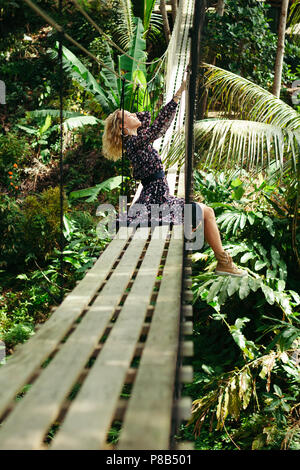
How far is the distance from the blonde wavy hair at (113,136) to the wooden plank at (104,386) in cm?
128

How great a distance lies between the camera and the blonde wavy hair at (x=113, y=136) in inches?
109

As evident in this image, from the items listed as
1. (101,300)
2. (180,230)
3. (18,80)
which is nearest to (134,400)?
(101,300)

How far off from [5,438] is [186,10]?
782 centimetres

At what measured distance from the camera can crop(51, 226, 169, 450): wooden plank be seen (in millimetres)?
905

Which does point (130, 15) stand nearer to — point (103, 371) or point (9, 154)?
point (9, 154)

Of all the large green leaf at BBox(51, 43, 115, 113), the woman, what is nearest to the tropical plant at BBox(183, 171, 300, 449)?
the woman

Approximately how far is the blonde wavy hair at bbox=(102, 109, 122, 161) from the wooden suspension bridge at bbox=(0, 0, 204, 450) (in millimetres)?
982

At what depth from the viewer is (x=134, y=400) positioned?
1027 millimetres

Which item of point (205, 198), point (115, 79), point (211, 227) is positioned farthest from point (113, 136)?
point (115, 79)

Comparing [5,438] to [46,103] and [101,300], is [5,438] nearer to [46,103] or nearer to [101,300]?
[101,300]

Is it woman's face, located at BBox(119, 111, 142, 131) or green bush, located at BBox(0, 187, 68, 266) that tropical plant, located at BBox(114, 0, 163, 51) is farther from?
woman's face, located at BBox(119, 111, 142, 131)

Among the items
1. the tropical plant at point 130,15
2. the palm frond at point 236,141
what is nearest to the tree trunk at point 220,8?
the tropical plant at point 130,15

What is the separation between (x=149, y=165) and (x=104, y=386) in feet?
6.18

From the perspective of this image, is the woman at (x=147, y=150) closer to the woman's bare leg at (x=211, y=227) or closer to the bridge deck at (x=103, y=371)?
the woman's bare leg at (x=211, y=227)
